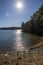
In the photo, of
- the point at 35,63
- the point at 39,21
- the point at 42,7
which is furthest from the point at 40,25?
the point at 35,63

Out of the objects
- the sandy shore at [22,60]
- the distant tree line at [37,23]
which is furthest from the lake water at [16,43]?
→ the distant tree line at [37,23]

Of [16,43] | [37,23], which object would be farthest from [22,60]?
[37,23]

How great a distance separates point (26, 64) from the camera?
1192cm

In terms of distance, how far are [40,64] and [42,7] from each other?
83.1 meters

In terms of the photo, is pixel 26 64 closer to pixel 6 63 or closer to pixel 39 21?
pixel 6 63

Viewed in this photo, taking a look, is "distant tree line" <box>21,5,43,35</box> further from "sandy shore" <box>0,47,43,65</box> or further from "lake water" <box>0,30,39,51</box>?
"sandy shore" <box>0,47,43,65</box>

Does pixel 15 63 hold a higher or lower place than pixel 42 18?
lower

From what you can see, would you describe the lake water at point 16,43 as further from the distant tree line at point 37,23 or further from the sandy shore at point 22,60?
the distant tree line at point 37,23

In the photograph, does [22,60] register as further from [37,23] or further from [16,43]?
[37,23]

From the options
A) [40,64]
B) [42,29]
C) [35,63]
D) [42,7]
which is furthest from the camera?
[42,7]

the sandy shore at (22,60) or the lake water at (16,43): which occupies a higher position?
the sandy shore at (22,60)

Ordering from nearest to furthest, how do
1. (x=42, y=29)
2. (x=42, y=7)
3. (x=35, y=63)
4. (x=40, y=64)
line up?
(x=40, y=64) < (x=35, y=63) < (x=42, y=29) < (x=42, y=7)

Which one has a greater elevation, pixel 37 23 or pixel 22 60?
pixel 37 23

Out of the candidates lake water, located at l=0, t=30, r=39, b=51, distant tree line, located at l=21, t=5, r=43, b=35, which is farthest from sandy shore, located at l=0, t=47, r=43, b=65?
distant tree line, located at l=21, t=5, r=43, b=35
